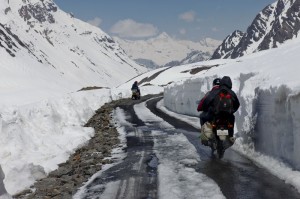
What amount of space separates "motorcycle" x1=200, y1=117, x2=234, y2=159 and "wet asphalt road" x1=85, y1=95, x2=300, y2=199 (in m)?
0.31

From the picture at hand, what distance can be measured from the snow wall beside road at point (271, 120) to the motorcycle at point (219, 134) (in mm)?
825

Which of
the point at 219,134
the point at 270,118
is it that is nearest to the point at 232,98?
the point at 219,134

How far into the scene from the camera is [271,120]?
415 inches

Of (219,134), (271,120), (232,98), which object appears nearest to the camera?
(271,120)

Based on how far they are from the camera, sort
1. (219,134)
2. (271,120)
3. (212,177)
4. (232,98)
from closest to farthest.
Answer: (212,177) → (271,120) → (219,134) → (232,98)

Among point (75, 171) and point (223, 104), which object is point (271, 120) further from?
point (75, 171)

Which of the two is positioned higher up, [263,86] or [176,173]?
[263,86]

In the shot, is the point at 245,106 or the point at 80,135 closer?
the point at 245,106

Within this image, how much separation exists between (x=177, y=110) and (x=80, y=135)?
14.5 m

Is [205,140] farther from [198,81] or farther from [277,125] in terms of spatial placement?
[198,81]

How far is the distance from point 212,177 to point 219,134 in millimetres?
2024

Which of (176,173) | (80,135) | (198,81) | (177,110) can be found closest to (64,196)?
(176,173)

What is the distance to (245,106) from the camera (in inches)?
507

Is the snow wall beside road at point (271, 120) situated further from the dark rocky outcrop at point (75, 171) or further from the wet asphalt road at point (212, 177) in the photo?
the dark rocky outcrop at point (75, 171)
